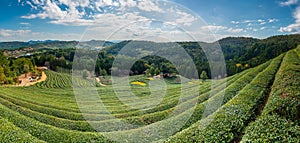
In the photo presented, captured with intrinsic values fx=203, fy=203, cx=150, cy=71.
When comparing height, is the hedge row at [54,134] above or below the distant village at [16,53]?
below

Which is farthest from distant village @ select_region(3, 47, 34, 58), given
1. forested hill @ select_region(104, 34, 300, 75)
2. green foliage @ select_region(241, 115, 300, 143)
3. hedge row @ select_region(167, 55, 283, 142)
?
green foliage @ select_region(241, 115, 300, 143)

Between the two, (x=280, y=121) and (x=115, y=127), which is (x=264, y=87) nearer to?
(x=280, y=121)

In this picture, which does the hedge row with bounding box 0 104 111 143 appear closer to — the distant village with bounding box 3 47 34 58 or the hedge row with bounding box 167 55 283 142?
the hedge row with bounding box 167 55 283 142

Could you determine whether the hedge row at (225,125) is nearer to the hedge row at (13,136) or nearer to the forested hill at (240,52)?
the hedge row at (13,136)

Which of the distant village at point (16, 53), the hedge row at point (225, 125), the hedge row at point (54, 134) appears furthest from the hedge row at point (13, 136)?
the distant village at point (16, 53)

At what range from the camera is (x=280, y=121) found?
12.7 m

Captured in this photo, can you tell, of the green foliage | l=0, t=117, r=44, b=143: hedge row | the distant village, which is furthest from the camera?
the distant village

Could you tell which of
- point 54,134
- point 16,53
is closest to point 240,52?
point 54,134

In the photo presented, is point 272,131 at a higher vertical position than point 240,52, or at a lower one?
lower

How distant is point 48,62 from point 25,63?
24.5m

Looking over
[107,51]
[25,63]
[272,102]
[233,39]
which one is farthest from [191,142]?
[233,39]

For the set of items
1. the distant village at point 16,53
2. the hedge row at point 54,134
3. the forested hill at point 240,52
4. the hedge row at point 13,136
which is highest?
the forested hill at point 240,52

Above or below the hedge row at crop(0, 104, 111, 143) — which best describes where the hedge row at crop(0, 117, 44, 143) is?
above

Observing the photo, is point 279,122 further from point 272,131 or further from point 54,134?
point 54,134
